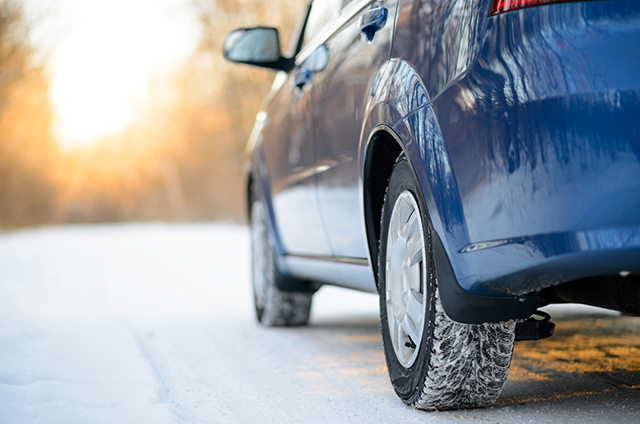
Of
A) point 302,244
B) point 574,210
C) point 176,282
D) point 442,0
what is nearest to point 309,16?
point 302,244

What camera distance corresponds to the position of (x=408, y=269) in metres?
2.37

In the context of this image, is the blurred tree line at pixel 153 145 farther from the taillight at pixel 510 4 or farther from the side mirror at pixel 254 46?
the taillight at pixel 510 4

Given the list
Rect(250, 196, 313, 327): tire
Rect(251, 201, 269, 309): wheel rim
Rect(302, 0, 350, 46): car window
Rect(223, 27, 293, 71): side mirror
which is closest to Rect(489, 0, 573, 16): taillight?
Rect(302, 0, 350, 46): car window

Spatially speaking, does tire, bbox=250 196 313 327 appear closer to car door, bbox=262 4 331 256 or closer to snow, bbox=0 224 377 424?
snow, bbox=0 224 377 424

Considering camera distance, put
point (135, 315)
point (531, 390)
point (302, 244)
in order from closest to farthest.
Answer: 1. point (531, 390)
2. point (302, 244)
3. point (135, 315)

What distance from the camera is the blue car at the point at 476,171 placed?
65.9 inches

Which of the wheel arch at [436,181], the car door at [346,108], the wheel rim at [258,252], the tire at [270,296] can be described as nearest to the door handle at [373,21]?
the car door at [346,108]

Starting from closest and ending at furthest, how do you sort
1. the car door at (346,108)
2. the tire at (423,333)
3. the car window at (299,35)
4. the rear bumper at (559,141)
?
the rear bumper at (559,141) < the tire at (423,333) < the car door at (346,108) < the car window at (299,35)

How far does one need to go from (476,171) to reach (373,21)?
3.12ft

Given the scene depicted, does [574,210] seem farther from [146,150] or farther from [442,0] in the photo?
[146,150]

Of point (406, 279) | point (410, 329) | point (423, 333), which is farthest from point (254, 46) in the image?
point (423, 333)

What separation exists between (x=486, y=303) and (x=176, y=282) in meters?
6.15

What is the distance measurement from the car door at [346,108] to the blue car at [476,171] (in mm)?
12

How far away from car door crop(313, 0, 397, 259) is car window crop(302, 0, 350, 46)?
19cm
